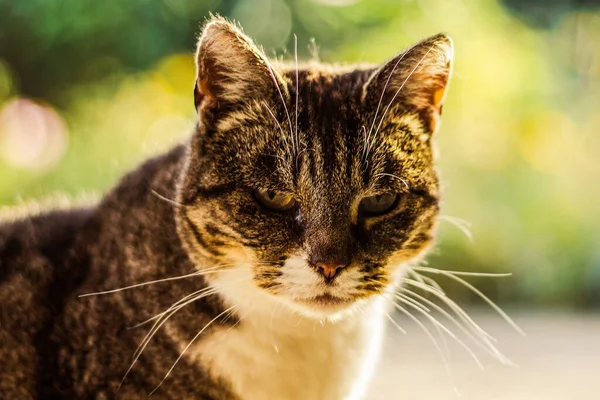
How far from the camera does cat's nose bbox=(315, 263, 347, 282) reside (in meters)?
1.24

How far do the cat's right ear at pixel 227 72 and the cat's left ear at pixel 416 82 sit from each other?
0.66 ft

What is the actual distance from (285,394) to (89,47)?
1.37m

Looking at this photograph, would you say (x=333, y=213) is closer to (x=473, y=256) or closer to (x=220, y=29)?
(x=220, y=29)

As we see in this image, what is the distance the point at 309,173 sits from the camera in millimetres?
1307

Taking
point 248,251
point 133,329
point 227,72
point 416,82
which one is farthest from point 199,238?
point 416,82

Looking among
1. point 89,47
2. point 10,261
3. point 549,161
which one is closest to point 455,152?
point 549,161

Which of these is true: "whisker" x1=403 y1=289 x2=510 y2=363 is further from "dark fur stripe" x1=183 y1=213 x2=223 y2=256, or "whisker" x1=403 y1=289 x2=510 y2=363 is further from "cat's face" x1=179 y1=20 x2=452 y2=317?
"dark fur stripe" x1=183 y1=213 x2=223 y2=256

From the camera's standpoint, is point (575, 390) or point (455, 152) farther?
point (455, 152)

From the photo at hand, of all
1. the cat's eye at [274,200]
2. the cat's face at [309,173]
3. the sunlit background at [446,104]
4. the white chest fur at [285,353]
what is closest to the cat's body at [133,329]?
the white chest fur at [285,353]

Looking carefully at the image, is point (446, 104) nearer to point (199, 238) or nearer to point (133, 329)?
point (199, 238)

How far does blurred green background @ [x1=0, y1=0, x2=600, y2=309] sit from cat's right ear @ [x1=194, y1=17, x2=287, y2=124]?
402mm

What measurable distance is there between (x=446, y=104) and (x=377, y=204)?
1400mm

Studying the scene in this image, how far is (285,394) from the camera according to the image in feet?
4.56

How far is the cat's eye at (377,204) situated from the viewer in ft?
4.44
